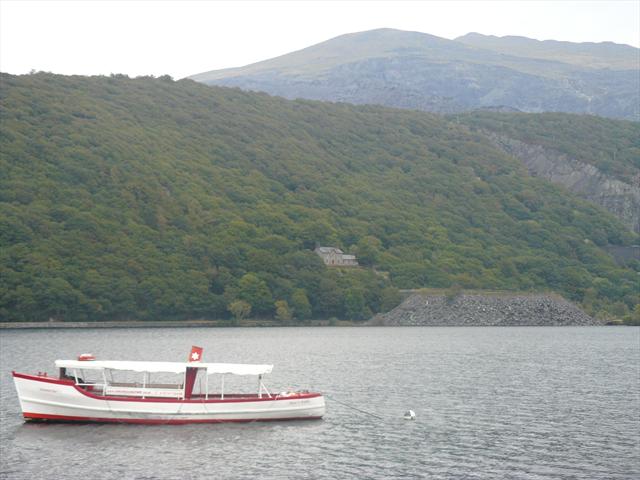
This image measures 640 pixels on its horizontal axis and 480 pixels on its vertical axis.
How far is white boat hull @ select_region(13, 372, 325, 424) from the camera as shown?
208ft

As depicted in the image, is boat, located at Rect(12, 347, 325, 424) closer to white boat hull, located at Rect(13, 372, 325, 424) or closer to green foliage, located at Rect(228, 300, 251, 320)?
white boat hull, located at Rect(13, 372, 325, 424)

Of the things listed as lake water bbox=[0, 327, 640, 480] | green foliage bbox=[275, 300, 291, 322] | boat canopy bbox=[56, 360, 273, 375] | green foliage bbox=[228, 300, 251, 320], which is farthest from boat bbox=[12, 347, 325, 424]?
green foliage bbox=[275, 300, 291, 322]

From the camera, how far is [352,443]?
57.4 m

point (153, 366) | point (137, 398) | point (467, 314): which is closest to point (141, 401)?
point (137, 398)

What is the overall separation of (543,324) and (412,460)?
503ft

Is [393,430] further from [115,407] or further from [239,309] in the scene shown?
[239,309]

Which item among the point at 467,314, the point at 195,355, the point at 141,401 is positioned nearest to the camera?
the point at 141,401

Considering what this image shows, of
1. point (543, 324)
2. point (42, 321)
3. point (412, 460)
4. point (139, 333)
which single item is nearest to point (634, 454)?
point (412, 460)

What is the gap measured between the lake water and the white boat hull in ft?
2.94

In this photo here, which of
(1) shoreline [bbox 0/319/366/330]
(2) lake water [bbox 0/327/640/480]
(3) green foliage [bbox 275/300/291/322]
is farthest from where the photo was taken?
(3) green foliage [bbox 275/300/291/322]

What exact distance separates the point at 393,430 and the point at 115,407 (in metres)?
19.1

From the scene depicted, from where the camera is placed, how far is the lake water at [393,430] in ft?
166

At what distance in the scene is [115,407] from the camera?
63656 mm

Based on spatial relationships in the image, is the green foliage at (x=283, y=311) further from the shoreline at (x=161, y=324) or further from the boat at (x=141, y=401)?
the boat at (x=141, y=401)
